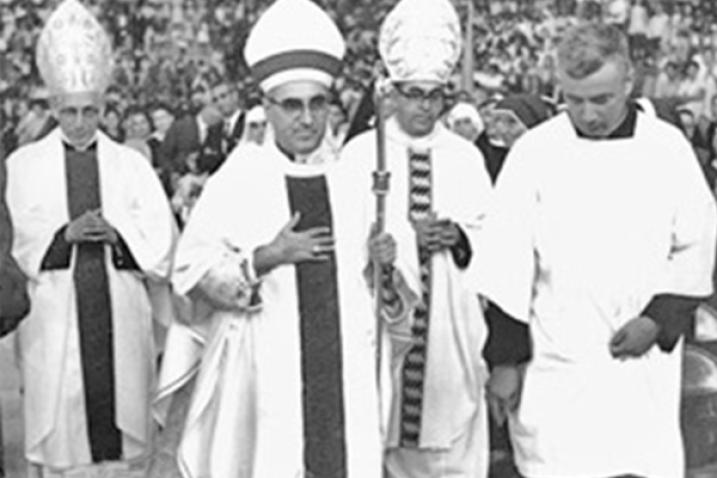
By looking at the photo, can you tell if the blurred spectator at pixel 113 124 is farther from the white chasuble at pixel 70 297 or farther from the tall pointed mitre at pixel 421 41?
the tall pointed mitre at pixel 421 41

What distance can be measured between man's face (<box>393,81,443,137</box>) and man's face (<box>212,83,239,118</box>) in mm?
10831

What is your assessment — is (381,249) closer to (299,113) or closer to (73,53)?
(299,113)

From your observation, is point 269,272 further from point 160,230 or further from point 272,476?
point 160,230

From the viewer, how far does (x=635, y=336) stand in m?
6.47

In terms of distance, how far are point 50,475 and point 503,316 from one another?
9.43ft

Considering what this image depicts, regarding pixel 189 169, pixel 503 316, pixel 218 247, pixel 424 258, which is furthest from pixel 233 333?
pixel 189 169

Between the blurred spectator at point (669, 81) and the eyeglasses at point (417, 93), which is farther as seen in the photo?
the blurred spectator at point (669, 81)

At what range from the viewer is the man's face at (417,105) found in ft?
28.2

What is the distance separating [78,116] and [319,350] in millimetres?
2174

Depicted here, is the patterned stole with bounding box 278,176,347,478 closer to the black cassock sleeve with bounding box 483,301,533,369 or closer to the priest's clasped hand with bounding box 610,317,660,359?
the black cassock sleeve with bounding box 483,301,533,369

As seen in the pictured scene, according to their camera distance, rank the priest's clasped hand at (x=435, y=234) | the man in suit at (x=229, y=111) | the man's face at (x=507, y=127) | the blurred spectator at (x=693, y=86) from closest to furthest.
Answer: the priest's clasped hand at (x=435, y=234), the man's face at (x=507, y=127), the man in suit at (x=229, y=111), the blurred spectator at (x=693, y=86)

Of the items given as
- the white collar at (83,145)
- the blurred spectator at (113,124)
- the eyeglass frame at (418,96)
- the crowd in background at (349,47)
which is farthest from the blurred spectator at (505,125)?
the crowd in background at (349,47)

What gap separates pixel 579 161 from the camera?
259 inches

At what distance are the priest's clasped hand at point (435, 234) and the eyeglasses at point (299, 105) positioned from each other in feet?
4.79
